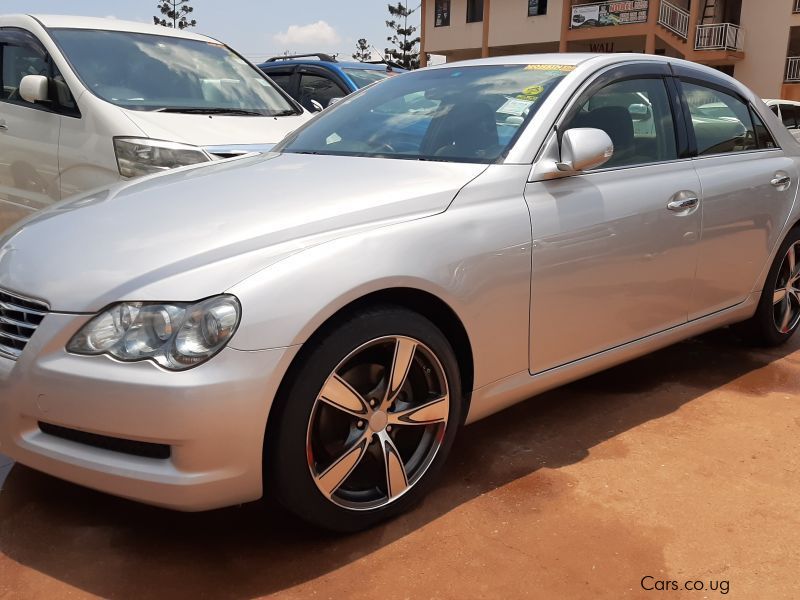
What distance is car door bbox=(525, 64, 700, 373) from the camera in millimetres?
2982

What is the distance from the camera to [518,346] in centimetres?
290

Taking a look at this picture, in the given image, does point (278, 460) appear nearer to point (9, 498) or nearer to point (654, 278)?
point (9, 498)

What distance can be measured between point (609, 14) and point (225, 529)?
97.2 ft

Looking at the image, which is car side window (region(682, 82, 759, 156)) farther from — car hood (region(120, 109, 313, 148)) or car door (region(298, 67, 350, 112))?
car door (region(298, 67, 350, 112))

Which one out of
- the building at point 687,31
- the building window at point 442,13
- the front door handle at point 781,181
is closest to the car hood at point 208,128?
the front door handle at point 781,181

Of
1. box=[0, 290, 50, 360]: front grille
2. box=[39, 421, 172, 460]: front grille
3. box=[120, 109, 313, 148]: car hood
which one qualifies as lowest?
box=[39, 421, 172, 460]: front grille

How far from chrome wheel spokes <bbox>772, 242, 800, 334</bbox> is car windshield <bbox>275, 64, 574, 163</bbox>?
1990 mm

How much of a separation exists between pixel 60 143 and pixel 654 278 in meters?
3.86

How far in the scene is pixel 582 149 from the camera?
294 cm

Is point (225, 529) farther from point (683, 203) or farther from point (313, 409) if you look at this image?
point (683, 203)

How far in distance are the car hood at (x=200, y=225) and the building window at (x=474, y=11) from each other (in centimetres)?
3452

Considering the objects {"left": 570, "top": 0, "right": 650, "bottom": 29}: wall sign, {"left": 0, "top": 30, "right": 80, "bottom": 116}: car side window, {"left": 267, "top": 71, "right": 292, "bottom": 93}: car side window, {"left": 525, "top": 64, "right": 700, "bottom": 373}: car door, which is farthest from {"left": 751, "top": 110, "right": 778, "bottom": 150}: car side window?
{"left": 570, "top": 0, "right": 650, "bottom": 29}: wall sign

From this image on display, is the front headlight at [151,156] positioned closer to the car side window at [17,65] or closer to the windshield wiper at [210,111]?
the windshield wiper at [210,111]

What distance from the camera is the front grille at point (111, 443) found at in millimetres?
2229
